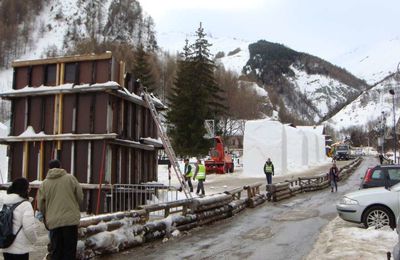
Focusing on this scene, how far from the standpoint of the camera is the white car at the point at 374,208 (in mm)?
12820

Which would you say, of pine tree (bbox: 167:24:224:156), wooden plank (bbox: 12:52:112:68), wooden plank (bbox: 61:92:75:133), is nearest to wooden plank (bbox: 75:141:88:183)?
wooden plank (bbox: 61:92:75:133)

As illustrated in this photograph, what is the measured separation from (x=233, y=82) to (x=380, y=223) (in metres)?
59.2

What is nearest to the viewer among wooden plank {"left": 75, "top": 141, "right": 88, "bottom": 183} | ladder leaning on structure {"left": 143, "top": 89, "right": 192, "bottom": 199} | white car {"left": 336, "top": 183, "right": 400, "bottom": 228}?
white car {"left": 336, "top": 183, "right": 400, "bottom": 228}

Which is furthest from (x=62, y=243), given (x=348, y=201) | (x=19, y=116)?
(x=19, y=116)

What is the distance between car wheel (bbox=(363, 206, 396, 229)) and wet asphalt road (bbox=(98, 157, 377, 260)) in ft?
4.46

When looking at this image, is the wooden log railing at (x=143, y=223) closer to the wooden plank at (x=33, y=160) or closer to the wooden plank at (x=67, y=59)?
the wooden plank at (x=67, y=59)

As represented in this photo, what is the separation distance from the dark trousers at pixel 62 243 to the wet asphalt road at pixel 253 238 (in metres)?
2.46

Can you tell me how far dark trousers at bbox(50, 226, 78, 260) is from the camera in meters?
8.15

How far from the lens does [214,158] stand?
44375 mm

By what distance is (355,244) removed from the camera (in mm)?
10414

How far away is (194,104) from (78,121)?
3683cm

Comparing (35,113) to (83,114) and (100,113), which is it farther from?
(100,113)

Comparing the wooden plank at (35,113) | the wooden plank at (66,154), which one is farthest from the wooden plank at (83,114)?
the wooden plank at (35,113)

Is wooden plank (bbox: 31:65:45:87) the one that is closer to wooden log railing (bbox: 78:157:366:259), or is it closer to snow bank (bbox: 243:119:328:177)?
wooden log railing (bbox: 78:157:366:259)
